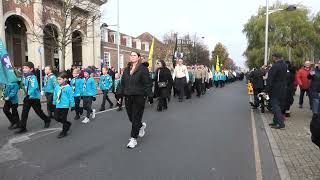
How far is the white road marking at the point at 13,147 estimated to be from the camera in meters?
6.23

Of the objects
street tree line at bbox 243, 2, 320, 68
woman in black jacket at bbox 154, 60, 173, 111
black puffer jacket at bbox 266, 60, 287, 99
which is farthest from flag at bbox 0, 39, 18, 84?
street tree line at bbox 243, 2, 320, 68

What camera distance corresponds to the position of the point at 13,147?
6.96 metres

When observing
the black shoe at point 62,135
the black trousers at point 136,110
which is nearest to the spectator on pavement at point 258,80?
the black trousers at point 136,110

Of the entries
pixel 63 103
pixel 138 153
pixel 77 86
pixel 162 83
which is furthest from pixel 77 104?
pixel 138 153

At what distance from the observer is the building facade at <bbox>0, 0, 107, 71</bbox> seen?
27625 mm

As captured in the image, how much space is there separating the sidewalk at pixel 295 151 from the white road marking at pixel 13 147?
434 centimetres

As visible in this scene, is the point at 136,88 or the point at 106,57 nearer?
the point at 136,88

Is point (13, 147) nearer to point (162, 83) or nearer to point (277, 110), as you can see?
point (277, 110)

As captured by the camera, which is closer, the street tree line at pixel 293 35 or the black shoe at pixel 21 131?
the black shoe at pixel 21 131

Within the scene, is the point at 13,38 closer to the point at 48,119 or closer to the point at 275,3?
the point at 48,119

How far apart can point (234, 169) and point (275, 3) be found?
42.1 meters

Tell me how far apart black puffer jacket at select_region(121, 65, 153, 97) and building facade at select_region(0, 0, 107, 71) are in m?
17.8

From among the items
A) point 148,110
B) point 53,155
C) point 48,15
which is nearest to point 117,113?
point 148,110

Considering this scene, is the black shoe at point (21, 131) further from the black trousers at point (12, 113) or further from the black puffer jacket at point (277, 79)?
the black puffer jacket at point (277, 79)
